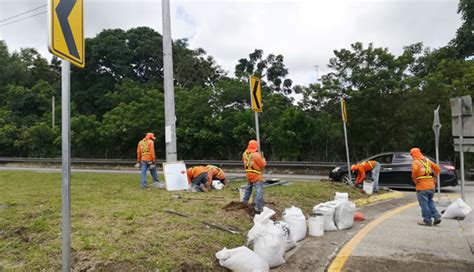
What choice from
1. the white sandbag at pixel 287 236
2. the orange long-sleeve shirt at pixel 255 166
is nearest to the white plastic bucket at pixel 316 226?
the white sandbag at pixel 287 236

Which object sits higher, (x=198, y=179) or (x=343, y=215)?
(x=198, y=179)

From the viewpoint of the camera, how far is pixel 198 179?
11.2 meters

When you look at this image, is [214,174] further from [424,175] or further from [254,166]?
[424,175]

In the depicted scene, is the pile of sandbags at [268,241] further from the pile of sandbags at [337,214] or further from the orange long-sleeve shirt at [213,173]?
the orange long-sleeve shirt at [213,173]

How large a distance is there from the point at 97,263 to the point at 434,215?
658 centimetres

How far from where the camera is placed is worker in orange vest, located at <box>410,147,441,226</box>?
26.5ft

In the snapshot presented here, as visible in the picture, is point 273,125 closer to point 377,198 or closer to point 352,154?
point 352,154

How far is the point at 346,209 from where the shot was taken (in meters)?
7.73

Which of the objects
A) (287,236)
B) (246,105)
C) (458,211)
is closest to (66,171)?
(287,236)

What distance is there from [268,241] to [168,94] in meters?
7.68

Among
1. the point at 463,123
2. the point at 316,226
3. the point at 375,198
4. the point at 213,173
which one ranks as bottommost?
the point at 375,198

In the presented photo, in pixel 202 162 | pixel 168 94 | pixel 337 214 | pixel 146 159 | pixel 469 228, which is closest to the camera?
pixel 337 214

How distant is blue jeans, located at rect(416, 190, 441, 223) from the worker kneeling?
5315 mm

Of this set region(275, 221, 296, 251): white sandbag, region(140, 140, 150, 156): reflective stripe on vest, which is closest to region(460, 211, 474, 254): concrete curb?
region(275, 221, 296, 251): white sandbag
